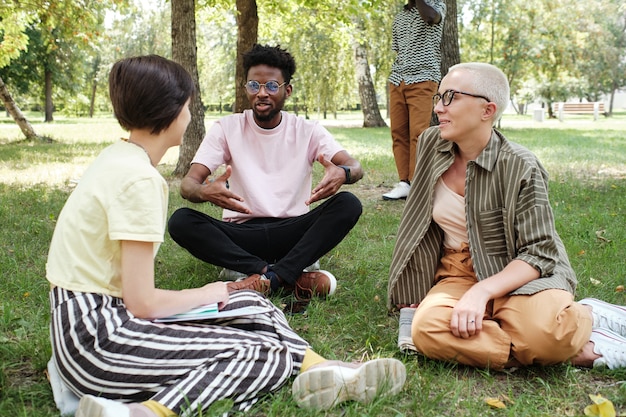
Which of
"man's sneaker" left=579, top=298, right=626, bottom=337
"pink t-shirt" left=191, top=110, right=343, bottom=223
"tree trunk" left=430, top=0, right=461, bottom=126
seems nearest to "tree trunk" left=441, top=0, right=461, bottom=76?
"tree trunk" left=430, top=0, right=461, bottom=126

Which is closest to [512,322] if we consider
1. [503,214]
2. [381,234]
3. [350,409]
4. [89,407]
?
[503,214]

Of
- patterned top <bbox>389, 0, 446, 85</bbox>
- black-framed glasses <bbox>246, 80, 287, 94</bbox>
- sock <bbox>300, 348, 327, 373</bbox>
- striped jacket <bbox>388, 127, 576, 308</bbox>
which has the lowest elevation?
sock <bbox>300, 348, 327, 373</bbox>

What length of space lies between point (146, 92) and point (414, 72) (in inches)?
169

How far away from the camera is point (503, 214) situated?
9.09 ft

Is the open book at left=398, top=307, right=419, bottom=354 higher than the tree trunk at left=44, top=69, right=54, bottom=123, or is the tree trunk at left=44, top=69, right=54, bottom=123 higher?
the tree trunk at left=44, top=69, right=54, bottom=123

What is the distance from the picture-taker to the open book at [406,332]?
9.02ft

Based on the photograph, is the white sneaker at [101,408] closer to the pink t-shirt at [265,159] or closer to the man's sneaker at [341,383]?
the man's sneaker at [341,383]

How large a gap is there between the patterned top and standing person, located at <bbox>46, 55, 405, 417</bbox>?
4111 mm

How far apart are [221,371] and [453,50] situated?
20.2 feet

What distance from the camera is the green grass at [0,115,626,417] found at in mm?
2312

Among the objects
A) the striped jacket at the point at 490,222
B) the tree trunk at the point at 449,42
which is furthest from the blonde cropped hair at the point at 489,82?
the tree trunk at the point at 449,42

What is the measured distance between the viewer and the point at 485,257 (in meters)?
2.83

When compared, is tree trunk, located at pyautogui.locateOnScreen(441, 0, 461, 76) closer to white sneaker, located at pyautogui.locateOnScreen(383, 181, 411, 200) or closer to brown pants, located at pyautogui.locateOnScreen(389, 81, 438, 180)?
brown pants, located at pyautogui.locateOnScreen(389, 81, 438, 180)

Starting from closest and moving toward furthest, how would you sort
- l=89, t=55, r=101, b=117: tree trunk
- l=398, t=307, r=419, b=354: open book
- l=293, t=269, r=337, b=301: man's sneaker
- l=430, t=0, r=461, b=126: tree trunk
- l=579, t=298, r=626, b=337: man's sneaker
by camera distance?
l=398, t=307, r=419, b=354: open book < l=579, t=298, r=626, b=337: man's sneaker < l=293, t=269, r=337, b=301: man's sneaker < l=430, t=0, r=461, b=126: tree trunk < l=89, t=55, r=101, b=117: tree trunk
